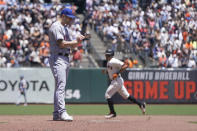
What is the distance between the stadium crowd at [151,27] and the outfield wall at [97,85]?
1.18m

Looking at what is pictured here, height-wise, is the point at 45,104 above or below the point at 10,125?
below

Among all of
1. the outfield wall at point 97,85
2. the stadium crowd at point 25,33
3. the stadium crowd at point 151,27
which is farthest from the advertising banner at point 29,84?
the stadium crowd at point 151,27

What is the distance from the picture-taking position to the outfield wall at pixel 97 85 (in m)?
22.1

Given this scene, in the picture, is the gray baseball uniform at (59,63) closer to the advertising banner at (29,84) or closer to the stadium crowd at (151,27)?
the advertising banner at (29,84)

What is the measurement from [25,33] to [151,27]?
22.4 feet

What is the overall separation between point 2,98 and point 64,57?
13.4 metres

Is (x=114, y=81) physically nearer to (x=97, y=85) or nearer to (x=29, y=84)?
(x=97, y=85)

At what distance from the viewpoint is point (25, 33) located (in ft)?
77.4

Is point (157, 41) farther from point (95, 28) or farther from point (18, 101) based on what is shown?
point (18, 101)

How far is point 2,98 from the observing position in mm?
21875

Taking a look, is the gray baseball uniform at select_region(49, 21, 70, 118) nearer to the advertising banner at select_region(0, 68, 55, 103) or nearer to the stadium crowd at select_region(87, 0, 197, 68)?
the advertising banner at select_region(0, 68, 55, 103)

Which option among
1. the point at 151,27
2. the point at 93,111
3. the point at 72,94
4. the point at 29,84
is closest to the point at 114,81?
the point at 93,111

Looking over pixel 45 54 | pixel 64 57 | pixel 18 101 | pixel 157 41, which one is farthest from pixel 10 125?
pixel 157 41

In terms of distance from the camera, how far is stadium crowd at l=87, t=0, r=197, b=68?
24.3 meters
